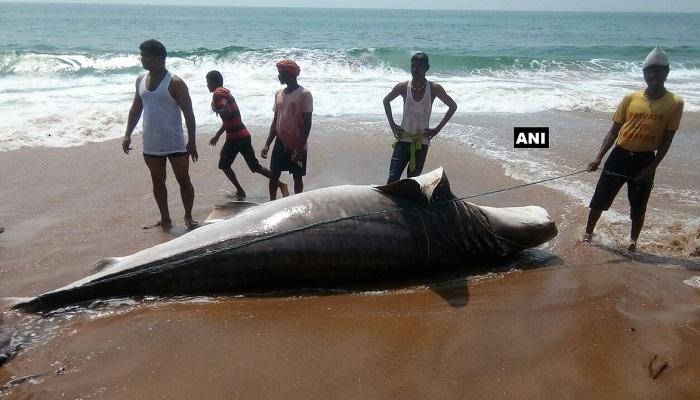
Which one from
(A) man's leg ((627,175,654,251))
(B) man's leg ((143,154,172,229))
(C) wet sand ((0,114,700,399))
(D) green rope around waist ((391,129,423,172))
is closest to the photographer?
(C) wet sand ((0,114,700,399))

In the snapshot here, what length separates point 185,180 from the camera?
5703 millimetres

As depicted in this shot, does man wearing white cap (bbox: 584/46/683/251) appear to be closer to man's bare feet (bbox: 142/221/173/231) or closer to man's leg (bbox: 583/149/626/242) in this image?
man's leg (bbox: 583/149/626/242)

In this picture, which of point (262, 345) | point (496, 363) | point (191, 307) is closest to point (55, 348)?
point (191, 307)

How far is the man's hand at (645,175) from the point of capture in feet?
16.4

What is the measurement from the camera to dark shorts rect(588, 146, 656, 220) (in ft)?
16.7

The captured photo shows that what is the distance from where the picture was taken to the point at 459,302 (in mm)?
4121

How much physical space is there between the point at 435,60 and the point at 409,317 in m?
24.4

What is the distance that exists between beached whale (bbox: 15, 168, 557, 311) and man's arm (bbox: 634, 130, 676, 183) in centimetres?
111

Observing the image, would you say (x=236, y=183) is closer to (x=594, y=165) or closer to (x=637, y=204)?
(x=594, y=165)

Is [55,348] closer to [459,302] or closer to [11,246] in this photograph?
[11,246]

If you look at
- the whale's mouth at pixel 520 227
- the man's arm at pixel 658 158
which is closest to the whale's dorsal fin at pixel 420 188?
the whale's mouth at pixel 520 227

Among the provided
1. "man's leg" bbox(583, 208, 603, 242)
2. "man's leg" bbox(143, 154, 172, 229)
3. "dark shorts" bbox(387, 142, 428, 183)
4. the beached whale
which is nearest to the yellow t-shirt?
"man's leg" bbox(583, 208, 603, 242)

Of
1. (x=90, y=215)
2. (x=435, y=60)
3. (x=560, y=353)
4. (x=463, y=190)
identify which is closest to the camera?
(x=560, y=353)

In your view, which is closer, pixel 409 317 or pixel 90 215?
pixel 409 317
